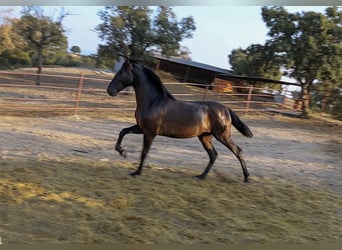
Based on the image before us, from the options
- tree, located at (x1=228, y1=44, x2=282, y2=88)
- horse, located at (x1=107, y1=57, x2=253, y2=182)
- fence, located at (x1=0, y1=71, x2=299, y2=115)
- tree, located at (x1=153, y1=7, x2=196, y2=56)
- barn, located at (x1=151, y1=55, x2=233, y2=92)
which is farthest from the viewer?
barn, located at (x1=151, y1=55, x2=233, y2=92)

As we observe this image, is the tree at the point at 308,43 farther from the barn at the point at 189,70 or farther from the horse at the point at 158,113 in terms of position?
the horse at the point at 158,113

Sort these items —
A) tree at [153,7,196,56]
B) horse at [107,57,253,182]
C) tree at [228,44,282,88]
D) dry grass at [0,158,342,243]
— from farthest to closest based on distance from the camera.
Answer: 1. tree at [153,7,196,56]
2. tree at [228,44,282,88]
3. horse at [107,57,253,182]
4. dry grass at [0,158,342,243]

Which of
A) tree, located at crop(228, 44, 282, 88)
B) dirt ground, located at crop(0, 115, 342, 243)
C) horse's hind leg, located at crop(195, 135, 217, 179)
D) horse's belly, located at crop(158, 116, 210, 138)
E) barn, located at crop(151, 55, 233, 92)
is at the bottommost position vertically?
dirt ground, located at crop(0, 115, 342, 243)

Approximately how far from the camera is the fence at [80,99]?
32.0ft

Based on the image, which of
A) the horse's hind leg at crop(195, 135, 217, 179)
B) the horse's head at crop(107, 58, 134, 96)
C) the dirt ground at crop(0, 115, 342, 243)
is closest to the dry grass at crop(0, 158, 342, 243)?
the dirt ground at crop(0, 115, 342, 243)

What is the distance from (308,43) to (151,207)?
1107 cm

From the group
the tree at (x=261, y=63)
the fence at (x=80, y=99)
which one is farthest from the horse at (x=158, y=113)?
the tree at (x=261, y=63)

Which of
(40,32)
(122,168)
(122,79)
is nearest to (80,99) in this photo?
(40,32)

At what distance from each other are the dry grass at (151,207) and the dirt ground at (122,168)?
13 mm

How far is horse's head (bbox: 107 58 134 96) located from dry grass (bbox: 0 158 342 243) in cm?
97

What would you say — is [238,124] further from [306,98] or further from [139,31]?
[139,31]

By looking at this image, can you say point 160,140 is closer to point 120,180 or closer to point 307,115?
point 120,180

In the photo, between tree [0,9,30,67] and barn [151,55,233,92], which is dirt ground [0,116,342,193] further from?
barn [151,55,233,92]

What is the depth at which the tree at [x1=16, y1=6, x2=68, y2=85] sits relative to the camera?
1705 cm
